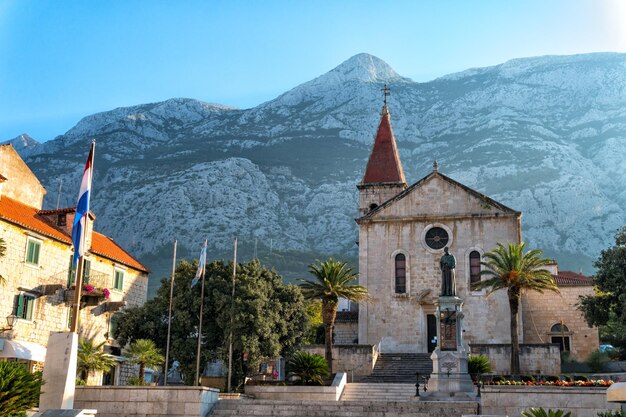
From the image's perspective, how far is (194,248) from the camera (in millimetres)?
105625

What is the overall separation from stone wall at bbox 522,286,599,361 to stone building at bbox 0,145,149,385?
24907 mm

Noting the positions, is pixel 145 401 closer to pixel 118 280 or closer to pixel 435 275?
pixel 118 280

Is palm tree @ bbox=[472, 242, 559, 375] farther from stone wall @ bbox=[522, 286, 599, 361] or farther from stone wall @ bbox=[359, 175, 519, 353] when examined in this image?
stone wall @ bbox=[522, 286, 599, 361]

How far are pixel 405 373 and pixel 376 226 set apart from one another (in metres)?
10.7

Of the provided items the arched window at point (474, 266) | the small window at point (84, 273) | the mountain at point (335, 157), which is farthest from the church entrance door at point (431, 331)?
the mountain at point (335, 157)

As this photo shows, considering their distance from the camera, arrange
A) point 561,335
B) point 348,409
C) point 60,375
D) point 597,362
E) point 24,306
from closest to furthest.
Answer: point 60,375 → point 348,409 → point 24,306 → point 597,362 → point 561,335

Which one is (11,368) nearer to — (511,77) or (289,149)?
(289,149)

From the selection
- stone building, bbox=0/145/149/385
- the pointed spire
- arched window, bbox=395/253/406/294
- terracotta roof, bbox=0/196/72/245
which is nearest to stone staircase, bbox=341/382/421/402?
arched window, bbox=395/253/406/294

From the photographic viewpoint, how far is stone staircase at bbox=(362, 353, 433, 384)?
109 ft

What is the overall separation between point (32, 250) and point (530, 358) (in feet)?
83.0

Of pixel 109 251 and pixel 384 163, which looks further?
pixel 384 163

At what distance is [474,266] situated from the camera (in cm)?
3969

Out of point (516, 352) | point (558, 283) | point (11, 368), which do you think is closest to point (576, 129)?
point (558, 283)

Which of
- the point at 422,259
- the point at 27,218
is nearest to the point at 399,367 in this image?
the point at 422,259
